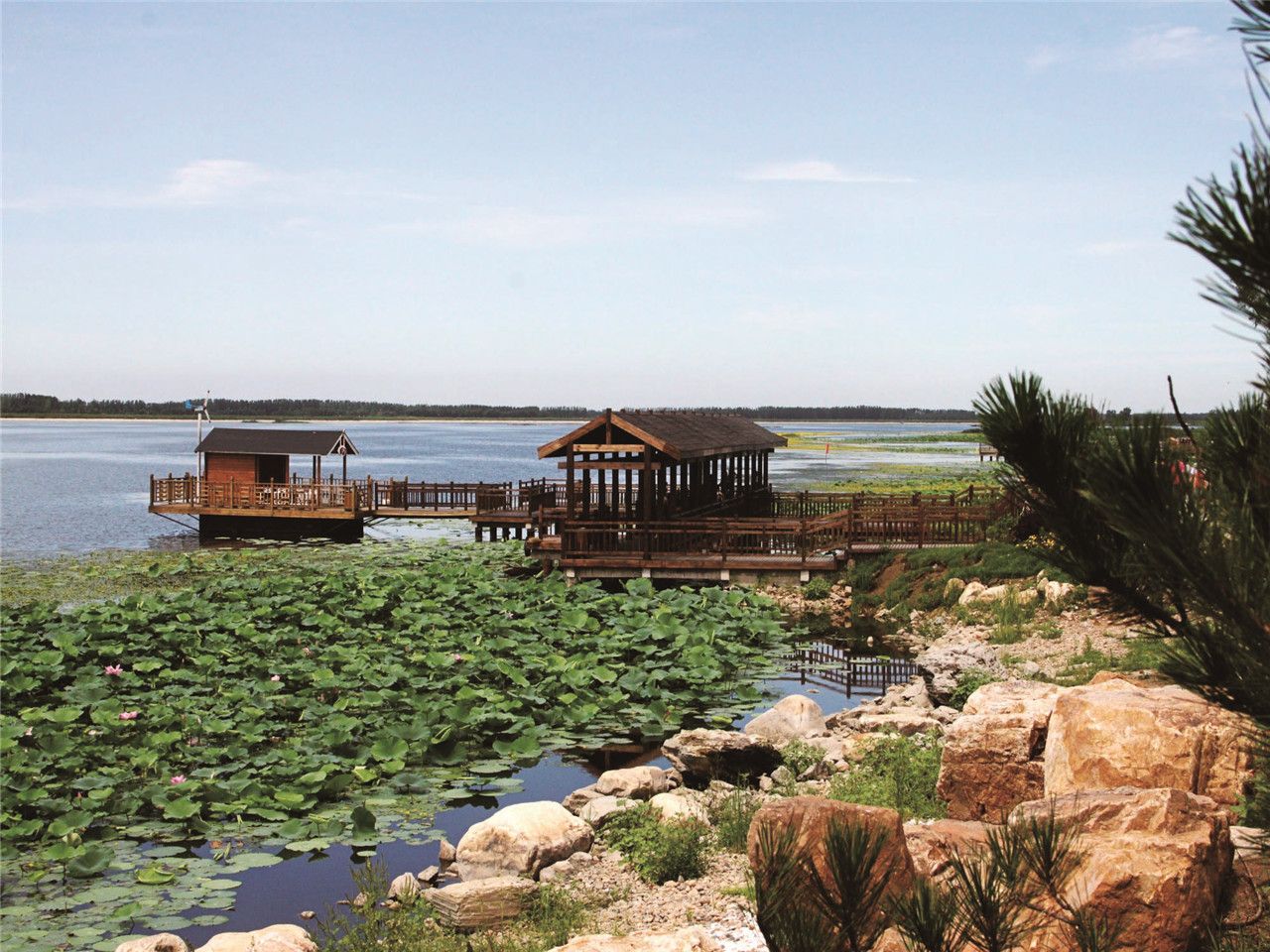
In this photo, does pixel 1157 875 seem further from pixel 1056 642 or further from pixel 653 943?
pixel 1056 642

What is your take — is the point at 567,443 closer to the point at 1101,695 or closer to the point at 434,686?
the point at 434,686

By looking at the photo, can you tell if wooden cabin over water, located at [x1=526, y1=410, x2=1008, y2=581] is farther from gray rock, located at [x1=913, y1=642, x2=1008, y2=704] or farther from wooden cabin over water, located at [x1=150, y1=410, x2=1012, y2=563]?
gray rock, located at [x1=913, y1=642, x2=1008, y2=704]

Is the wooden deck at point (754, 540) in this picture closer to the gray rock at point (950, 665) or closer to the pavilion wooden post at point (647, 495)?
the pavilion wooden post at point (647, 495)

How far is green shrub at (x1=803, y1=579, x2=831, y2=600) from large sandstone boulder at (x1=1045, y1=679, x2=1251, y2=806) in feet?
54.4

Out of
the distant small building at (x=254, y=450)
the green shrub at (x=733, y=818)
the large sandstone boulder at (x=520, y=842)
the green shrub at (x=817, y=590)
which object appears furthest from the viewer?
the distant small building at (x=254, y=450)

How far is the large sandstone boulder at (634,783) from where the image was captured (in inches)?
460

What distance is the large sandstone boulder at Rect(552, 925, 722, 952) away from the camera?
539 cm

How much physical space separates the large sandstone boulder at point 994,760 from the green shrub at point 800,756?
9.76 feet

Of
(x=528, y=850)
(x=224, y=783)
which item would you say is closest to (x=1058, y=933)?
(x=528, y=850)

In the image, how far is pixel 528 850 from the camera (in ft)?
31.8

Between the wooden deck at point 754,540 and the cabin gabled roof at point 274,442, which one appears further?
the cabin gabled roof at point 274,442

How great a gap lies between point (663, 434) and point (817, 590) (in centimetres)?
536

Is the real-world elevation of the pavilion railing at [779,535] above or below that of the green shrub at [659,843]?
above

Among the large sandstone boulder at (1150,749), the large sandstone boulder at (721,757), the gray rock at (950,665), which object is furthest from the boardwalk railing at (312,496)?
the large sandstone boulder at (1150,749)
